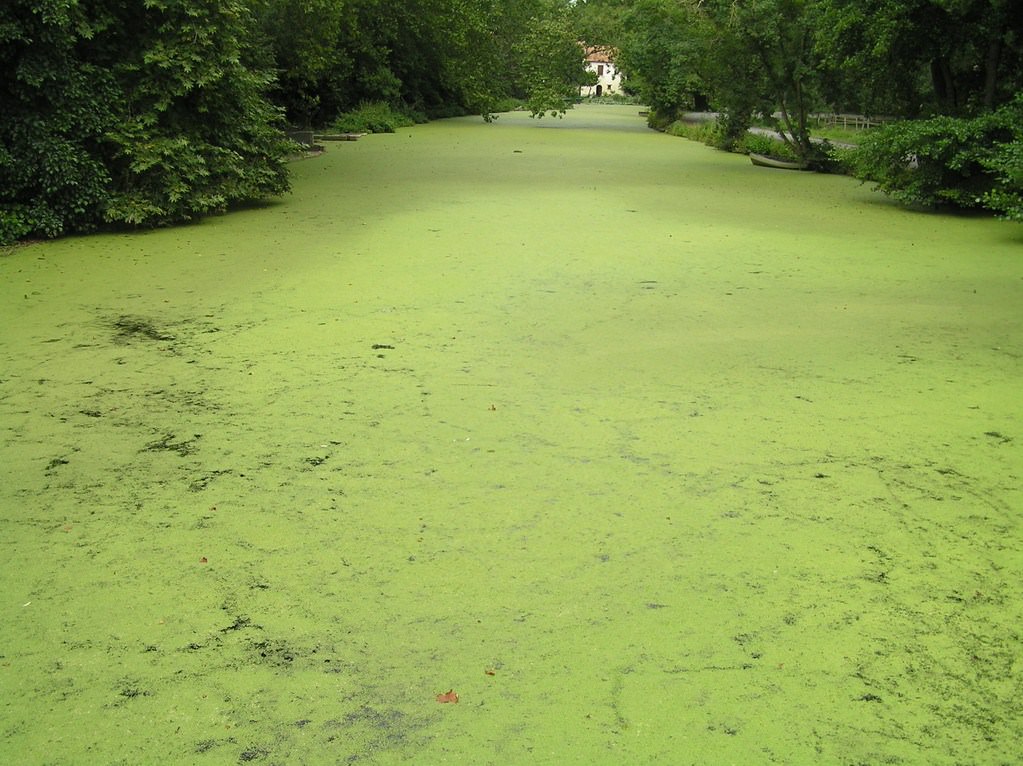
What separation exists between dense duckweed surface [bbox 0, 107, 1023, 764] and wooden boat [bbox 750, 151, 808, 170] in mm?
6896

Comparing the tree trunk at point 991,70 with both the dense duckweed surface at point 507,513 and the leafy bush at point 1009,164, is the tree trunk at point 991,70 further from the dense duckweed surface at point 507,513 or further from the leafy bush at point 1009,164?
the dense duckweed surface at point 507,513

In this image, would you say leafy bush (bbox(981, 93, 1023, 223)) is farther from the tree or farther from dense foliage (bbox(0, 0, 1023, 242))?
the tree

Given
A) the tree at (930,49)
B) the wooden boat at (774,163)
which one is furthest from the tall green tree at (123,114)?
the wooden boat at (774,163)

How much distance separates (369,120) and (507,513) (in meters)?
15.7

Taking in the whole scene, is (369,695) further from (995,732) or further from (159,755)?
(995,732)

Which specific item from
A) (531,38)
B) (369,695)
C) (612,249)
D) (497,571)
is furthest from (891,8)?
(531,38)

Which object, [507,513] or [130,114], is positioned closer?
[507,513]

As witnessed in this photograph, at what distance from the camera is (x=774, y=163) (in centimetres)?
1294

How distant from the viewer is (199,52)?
24.1ft

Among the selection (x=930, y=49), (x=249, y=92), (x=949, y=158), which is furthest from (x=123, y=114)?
(x=930, y=49)

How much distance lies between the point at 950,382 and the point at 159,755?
3.32 metres

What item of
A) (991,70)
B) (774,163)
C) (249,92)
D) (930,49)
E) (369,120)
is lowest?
(774,163)

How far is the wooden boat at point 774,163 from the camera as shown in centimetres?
1265

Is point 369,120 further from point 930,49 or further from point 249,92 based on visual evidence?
point 930,49
